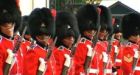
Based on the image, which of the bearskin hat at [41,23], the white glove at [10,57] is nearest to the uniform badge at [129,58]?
the bearskin hat at [41,23]

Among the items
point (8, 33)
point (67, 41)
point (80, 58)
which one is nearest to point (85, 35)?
point (80, 58)

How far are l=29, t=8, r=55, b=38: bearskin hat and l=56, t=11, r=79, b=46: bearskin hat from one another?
30cm

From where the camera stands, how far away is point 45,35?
6211mm

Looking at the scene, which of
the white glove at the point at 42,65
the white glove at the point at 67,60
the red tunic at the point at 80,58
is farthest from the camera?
the red tunic at the point at 80,58

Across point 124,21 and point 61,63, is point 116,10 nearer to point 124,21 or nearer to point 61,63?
point 124,21

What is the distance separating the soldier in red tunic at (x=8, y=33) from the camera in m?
5.30

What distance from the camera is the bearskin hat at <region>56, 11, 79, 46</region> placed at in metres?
6.73

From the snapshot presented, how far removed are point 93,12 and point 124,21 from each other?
1062 mm

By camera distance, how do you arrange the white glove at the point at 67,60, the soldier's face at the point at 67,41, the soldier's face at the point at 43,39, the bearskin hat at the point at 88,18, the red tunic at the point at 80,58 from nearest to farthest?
the soldier's face at the point at 43,39 → the white glove at the point at 67,60 → the soldier's face at the point at 67,41 → the red tunic at the point at 80,58 → the bearskin hat at the point at 88,18

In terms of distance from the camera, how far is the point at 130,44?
7891 mm

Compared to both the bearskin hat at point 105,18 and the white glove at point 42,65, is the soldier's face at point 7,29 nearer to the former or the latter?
the white glove at point 42,65

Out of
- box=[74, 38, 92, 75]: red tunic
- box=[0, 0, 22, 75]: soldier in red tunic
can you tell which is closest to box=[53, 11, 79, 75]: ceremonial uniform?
box=[74, 38, 92, 75]: red tunic

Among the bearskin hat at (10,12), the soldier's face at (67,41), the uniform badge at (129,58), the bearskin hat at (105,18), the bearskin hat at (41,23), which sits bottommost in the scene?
the uniform badge at (129,58)

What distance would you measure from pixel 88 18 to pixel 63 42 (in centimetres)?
99
